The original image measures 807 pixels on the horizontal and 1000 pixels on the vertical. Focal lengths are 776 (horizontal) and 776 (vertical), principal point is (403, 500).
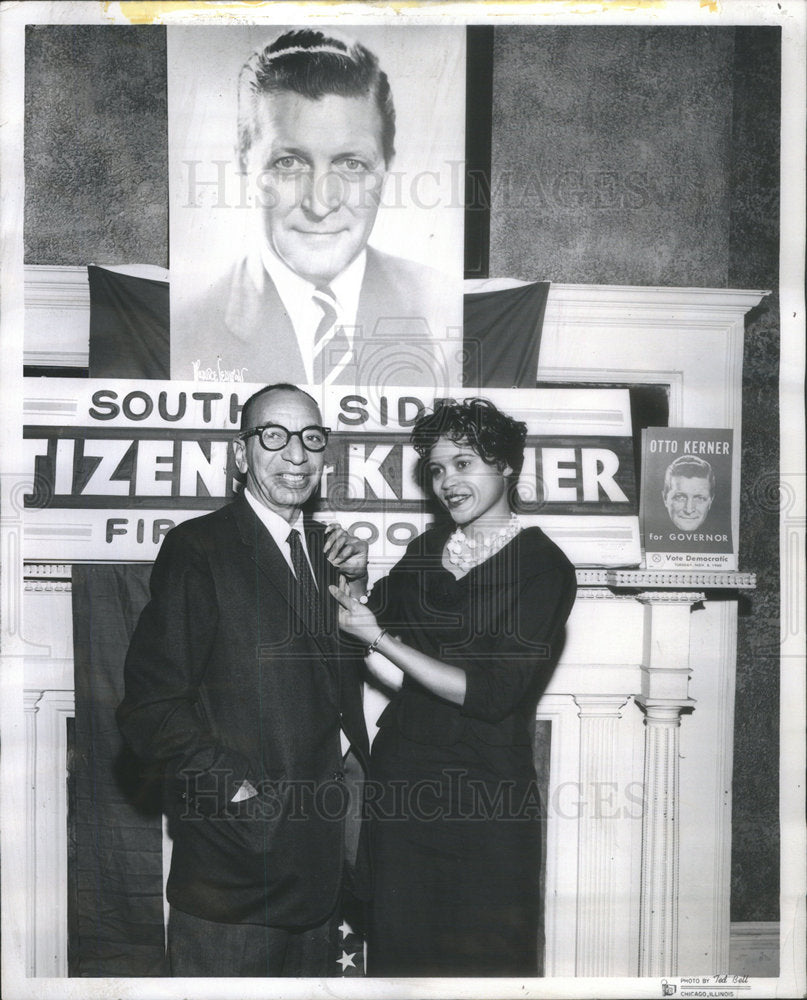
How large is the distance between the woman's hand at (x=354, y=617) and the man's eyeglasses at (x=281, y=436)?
1.05 feet

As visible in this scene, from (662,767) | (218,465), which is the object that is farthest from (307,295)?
(662,767)

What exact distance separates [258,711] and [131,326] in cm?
92

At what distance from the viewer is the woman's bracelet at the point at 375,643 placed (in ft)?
5.70

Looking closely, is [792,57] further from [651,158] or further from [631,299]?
[631,299]

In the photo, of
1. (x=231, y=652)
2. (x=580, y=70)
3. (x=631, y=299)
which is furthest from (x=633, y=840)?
(x=580, y=70)

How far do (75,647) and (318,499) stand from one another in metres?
0.66

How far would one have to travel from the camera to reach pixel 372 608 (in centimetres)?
178

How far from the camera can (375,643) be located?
1738 mm

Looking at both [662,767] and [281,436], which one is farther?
[662,767]

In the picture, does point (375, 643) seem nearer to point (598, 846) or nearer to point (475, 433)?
point (475, 433)

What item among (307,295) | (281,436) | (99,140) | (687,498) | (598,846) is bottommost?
(598,846)

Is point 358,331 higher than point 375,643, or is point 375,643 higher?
point 358,331

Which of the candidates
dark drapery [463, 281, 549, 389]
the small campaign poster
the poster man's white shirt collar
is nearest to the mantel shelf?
the small campaign poster

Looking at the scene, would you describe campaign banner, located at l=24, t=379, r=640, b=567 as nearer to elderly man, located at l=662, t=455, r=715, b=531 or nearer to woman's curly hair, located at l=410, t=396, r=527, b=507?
woman's curly hair, located at l=410, t=396, r=527, b=507
